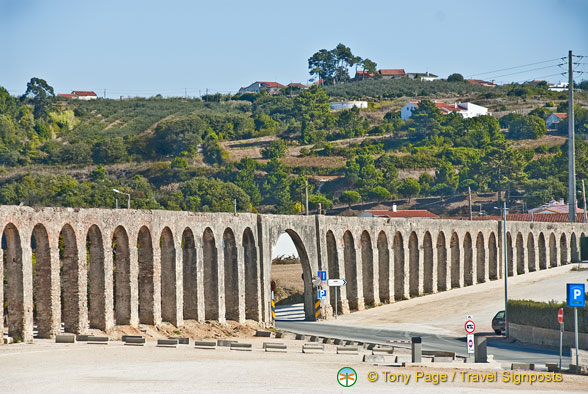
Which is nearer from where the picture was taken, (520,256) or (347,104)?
(520,256)

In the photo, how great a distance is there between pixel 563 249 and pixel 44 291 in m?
65.5

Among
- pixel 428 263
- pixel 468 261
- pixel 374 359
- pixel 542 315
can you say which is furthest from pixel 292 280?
pixel 374 359

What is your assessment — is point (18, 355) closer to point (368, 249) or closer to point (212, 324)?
point (212, 324)

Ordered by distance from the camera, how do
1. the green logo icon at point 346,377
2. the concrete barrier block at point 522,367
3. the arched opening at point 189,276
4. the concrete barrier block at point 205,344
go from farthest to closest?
the arched opening at point 189,276 < the concrete barrier block at point 205,344 < the concrete barrier block at point 522,367 < the green logo icon at point 346,377

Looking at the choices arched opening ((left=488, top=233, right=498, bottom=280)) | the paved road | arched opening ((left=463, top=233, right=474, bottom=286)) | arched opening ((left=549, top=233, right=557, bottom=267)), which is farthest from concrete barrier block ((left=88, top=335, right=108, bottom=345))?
arched opening ((left=549, top=233, right=557, bottom=267))

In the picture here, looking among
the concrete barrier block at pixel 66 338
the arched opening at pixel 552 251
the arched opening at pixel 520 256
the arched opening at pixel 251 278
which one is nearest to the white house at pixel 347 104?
the arched opening at pixel 552 251

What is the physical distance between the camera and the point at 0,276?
36438 mm

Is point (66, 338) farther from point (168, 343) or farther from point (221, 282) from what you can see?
point (221, 282)

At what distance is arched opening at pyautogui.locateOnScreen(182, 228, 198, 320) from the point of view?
48.8m

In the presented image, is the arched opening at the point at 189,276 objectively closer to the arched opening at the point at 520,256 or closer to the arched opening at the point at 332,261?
the arched opening at the point at 332,261

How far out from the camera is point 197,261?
48938 mm

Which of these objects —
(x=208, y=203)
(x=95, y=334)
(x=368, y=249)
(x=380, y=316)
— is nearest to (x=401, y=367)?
(x=95, y=334)

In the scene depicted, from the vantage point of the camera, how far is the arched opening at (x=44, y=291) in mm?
38531

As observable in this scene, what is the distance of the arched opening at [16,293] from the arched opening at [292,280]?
2337 cm
